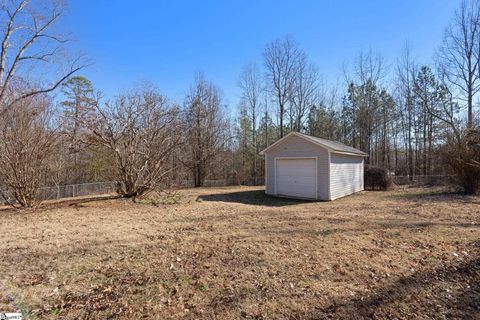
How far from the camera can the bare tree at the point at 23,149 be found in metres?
7.88

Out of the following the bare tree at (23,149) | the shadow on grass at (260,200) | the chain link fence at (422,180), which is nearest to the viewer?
the bare tree at (23,149)

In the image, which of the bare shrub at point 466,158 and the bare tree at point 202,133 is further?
the bare tree at point 202,133

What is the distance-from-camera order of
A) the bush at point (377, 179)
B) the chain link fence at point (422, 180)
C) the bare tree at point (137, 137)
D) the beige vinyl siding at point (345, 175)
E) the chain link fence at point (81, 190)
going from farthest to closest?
the bush at point (377, 179) < the chain link fence at point (422, 180) < the beige vinyl siding at point (345, 175) < the chain link fence at point (81, 190) < the bare tree at point (137, 137)

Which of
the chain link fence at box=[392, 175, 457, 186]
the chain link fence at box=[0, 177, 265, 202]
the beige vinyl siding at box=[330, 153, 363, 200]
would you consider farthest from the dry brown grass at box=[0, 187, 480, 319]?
the chain link fence at box=[392, 175, 457, 186]

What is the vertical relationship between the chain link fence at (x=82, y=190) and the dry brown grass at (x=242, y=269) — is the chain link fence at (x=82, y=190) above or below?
above

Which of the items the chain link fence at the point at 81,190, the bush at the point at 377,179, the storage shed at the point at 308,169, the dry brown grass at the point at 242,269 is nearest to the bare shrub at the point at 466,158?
the storage shed at the point at 308,169

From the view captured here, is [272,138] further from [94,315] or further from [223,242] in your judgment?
[94,315]

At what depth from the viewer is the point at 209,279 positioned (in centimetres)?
338

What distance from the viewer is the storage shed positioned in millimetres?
12102

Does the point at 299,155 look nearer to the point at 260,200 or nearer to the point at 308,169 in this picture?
the point at 308,169

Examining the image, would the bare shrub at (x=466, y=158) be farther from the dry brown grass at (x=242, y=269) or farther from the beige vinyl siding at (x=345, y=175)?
the dry brown grass at (x=242, y=269)

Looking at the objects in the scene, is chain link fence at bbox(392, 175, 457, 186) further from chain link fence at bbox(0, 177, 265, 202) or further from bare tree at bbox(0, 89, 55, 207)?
bare tree at bbox(0, 89, 55, 207)

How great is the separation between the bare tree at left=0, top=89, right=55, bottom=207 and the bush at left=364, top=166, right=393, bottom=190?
17.4 meters

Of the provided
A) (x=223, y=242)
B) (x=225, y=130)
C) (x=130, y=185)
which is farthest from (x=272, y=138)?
(x=223, y=242)
